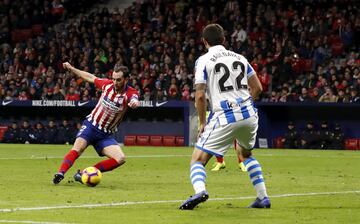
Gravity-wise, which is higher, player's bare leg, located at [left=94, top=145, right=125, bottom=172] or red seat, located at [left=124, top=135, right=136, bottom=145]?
player's bare leg, located at [left=94, top=145, right=125, bottom=172]

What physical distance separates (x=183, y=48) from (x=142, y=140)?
4070 mm

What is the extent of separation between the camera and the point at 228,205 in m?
11.9

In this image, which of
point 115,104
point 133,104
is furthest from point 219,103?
point 115,104

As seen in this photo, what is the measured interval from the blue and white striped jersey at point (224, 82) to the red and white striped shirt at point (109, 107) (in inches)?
180

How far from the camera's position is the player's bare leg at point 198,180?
1085cm

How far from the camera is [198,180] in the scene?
36.0ft

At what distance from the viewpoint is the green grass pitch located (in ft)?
34.2

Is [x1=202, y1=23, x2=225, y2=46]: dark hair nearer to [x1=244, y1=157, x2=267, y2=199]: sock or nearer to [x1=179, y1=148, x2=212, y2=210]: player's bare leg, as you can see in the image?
[x1=179, y1=148, x2=212, y2=210]: player's bare leg

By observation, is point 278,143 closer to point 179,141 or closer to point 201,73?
point 179,141

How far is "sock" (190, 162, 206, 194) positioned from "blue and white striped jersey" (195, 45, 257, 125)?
1.98ft

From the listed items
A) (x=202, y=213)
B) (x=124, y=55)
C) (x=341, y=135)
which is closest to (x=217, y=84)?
(x=202, y=213)

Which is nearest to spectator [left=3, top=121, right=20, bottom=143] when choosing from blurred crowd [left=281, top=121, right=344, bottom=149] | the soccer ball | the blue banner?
the blue banner

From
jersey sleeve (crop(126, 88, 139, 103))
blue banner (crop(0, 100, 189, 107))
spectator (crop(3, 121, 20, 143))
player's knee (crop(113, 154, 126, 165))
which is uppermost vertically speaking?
jersey sleeve (crop(126, 88, 139, 103))

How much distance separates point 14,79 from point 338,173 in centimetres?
2164
